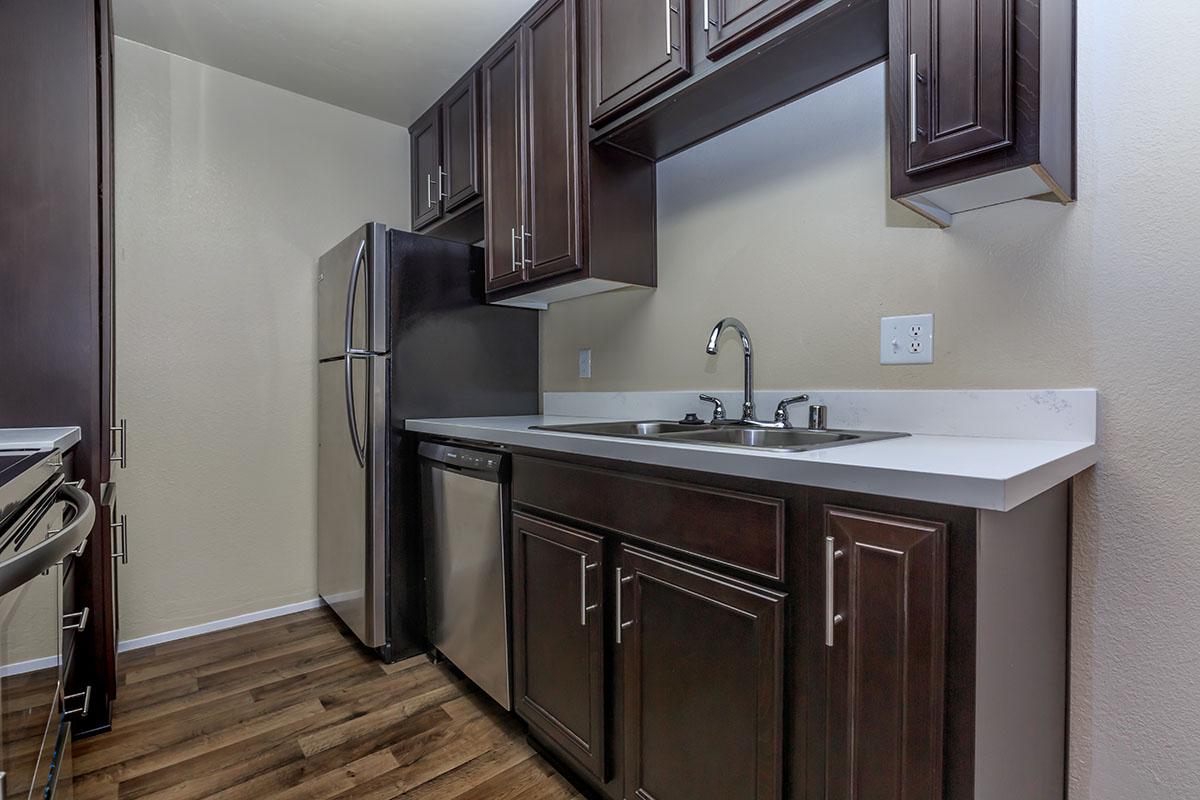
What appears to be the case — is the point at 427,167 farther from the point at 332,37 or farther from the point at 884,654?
the point at 884,654

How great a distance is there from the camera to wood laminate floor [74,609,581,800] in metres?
1.51

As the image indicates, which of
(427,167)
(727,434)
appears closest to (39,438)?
(727,434)

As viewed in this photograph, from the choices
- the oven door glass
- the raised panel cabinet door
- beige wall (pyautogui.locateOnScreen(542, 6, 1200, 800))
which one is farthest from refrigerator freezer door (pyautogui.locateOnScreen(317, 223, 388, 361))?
beige wall (pyautogui.locateOnScreen(542, 6, 1200, 800))

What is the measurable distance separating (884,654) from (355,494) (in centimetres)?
199

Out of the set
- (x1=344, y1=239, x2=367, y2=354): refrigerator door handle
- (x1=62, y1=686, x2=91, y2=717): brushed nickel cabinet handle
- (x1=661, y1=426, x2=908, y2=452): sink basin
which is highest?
(x1=344, y1=239, x2=367, y2=354): refrigerator door handle

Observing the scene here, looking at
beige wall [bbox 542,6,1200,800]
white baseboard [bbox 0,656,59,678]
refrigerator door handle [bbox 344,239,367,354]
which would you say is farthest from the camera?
refrigerator door handle [bbox 344,239,367,354]

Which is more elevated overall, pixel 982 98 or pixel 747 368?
pixel 982 98

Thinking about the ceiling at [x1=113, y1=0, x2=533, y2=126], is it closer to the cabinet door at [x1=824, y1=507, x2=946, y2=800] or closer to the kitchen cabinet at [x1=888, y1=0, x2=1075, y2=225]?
the kitchen cabinet at [x1=888, y1=0, x2=1075, y2=225]

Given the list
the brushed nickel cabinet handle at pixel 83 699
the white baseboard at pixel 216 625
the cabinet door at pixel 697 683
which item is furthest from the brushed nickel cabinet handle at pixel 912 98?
the white baseboard at pixel 216 625

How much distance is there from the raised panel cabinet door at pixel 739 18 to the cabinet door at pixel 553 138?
1.83 feet

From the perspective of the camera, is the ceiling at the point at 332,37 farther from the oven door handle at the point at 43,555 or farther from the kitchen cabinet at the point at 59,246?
the oven door handle at the point at 43,555

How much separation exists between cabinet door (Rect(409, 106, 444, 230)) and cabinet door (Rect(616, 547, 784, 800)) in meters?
2.08

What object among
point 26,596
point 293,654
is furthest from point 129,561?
point 26,596

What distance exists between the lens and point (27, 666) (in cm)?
86
